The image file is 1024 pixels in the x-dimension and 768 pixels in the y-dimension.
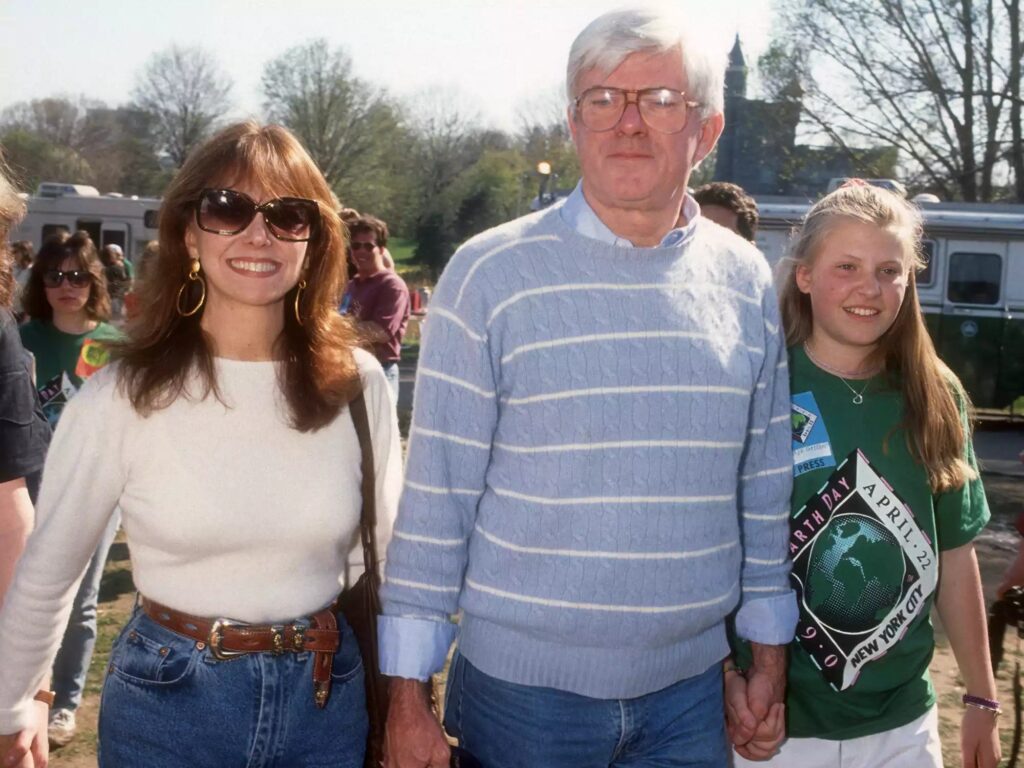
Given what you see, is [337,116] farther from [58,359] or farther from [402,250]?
[58,359]

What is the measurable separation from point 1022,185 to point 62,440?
26378 mm

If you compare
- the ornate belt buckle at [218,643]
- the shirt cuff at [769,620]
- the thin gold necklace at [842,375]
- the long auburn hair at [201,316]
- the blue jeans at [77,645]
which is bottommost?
the blue jeans at [77,645]

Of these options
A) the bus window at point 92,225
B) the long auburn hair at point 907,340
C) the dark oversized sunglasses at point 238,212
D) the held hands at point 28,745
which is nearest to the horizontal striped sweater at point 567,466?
the dark oversized sunglasses at point 238,212

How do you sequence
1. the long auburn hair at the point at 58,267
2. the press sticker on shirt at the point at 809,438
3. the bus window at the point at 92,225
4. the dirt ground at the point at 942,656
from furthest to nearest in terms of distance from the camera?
the bus window at the point at 92,225, the long auburn hair at the point at 58,267, the dirt ground at the point at 942,656, the press sticker on shirt at the point at 809,438

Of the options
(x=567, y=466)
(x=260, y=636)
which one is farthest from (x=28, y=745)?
(x=567, y=466)

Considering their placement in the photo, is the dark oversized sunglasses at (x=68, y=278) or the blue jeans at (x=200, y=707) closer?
the blue jeans at (x=200, y=707)

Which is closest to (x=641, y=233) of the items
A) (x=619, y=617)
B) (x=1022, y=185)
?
(x=619, y=617)

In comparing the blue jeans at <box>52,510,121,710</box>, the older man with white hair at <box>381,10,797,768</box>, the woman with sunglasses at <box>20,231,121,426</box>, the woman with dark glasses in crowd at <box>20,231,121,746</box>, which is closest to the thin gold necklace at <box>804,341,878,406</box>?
the older man with white hair at <box>381,10,797,768</box>

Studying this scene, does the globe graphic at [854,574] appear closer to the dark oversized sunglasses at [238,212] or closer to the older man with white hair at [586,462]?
the older man with white hair at [586,462]

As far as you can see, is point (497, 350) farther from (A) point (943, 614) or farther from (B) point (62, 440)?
(A) point (943, 614)

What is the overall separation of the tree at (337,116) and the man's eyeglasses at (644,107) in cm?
5002

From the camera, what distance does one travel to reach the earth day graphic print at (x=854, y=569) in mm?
2373

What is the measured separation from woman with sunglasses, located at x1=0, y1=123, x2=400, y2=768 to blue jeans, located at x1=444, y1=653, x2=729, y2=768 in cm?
24

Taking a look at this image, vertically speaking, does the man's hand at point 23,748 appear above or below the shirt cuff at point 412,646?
below
